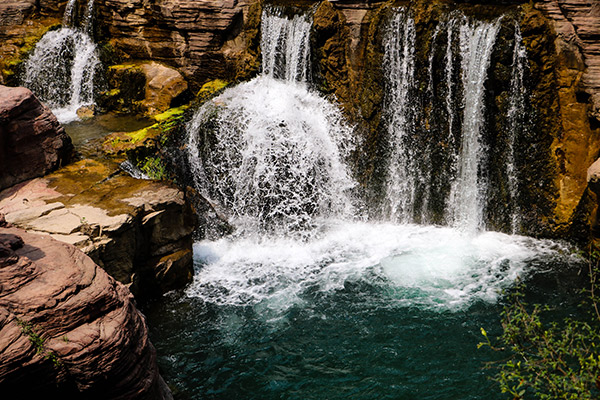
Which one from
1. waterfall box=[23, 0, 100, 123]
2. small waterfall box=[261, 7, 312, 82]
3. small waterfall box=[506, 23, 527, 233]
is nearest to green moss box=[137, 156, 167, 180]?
small waterfall box=[261, 7, 312, 82]

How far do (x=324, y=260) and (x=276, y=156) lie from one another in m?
2.96

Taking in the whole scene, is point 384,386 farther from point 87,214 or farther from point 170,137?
point 170,137

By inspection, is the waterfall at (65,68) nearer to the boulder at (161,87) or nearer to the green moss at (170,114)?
the boulder at (161,87)

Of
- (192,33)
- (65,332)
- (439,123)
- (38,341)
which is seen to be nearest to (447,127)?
(439,123)

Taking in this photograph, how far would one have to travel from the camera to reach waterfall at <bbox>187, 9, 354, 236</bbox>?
13.3 m

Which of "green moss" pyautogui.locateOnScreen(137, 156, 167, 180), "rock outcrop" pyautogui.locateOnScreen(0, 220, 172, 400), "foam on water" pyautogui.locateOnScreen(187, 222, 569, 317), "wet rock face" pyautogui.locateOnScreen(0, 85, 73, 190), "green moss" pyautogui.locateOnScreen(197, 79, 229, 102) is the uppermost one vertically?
"green moss" pyautogui.locateOnScreen(197, 79, 229, 102)

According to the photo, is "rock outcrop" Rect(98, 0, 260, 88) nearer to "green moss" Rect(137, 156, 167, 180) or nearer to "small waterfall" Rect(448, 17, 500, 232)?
"green moss" Rect(137, 156, 167, 180)

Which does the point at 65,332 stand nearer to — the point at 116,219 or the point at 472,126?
the point at 116,219

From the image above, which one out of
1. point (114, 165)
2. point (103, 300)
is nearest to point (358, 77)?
point (114, 165)

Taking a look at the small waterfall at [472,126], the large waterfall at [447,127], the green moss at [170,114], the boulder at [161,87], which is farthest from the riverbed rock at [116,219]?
the small waterfall at [472,126]

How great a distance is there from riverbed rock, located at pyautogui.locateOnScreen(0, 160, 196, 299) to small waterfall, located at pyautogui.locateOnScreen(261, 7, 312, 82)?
530 centimetres

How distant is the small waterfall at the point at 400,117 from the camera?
43.1 ft

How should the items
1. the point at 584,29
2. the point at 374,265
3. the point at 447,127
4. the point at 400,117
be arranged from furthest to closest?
the point at 400,117 → the point at 447,127 → the point at 374,265 → the point at 584,29

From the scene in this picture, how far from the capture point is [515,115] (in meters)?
12.4
